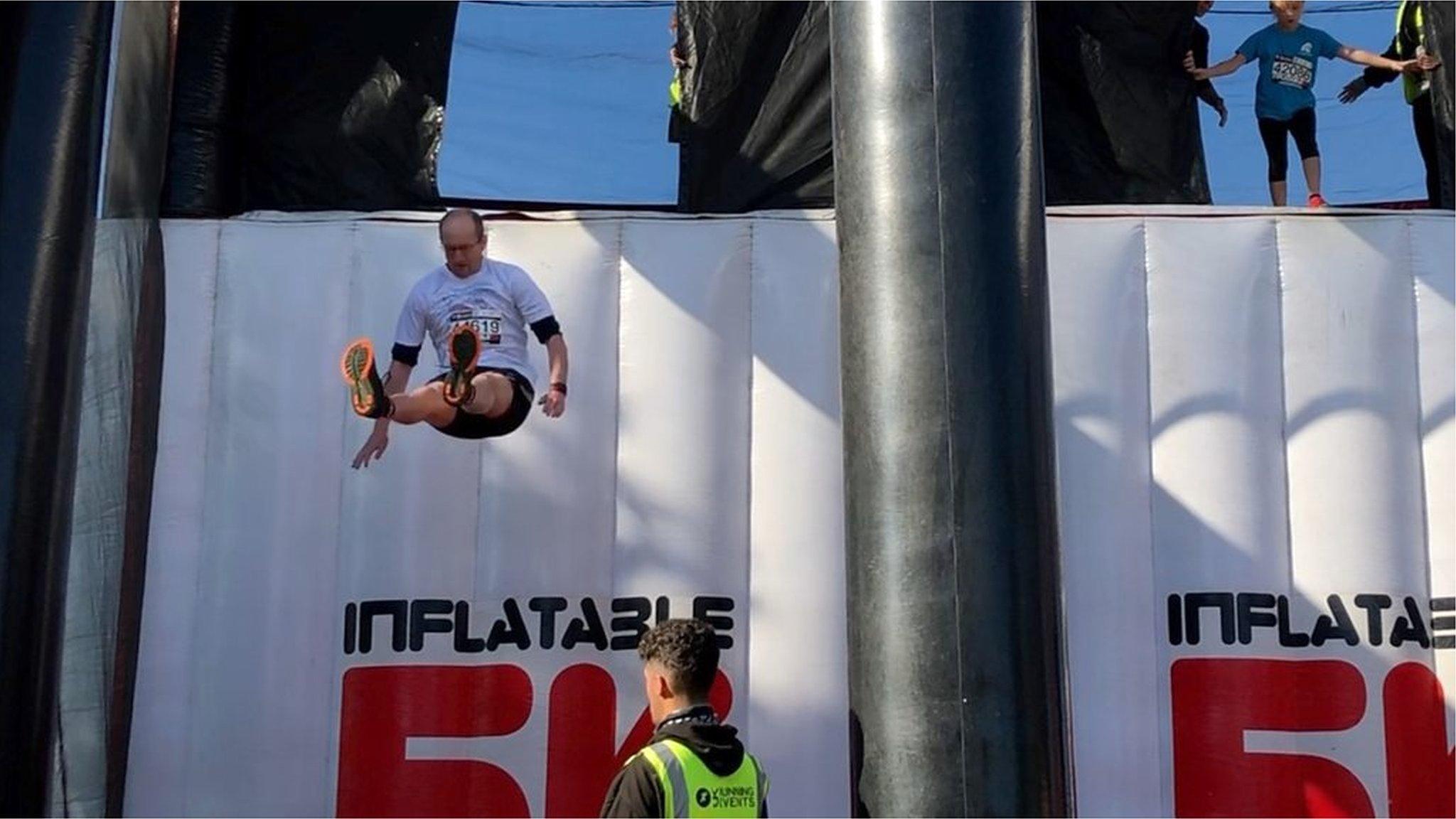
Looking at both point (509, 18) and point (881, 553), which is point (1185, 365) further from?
point (509, 18)

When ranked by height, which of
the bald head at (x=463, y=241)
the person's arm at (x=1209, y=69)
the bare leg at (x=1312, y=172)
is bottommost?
the bald head at (x=463, y=241)

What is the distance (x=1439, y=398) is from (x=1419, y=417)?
0.28ft

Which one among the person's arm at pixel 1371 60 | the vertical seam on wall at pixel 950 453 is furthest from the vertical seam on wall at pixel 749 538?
the person's arm at pixel 1371 60

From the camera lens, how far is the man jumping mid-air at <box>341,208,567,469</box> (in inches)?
210

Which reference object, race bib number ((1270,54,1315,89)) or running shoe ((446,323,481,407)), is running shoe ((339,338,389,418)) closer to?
Result: running shoe ((446,323,481,407))

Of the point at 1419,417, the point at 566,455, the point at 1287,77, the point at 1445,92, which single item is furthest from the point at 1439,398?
the point at 566,455

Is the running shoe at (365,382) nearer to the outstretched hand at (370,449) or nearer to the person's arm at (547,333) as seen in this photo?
the outstretched hand at (370,449)

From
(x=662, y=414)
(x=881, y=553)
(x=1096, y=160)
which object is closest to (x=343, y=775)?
(x=662, y=414)

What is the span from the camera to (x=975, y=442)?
387 centimetres

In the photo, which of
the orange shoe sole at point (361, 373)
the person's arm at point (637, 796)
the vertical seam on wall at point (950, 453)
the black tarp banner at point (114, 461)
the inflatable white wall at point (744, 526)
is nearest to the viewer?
the person's arm at point (637, 796)

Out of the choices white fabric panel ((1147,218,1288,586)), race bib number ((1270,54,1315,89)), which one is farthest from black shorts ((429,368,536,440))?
race bib number ((1270,54,1315,89))

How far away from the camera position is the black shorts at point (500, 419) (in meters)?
5.37

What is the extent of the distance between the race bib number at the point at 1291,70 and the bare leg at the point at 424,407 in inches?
123

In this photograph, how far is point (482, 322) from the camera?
536 cm
